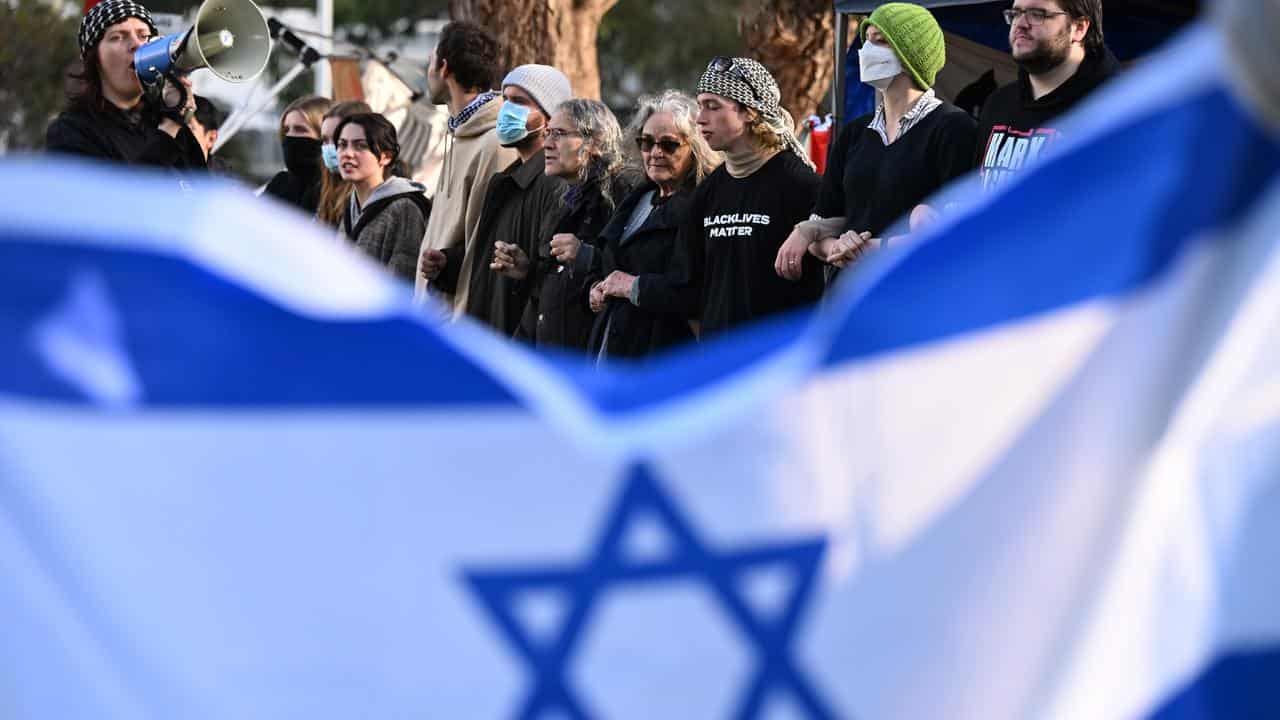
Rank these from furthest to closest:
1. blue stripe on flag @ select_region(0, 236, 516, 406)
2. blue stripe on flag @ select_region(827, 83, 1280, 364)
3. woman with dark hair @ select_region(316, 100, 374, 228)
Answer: woman with dark hair @ select_region(316, 100, 374, 228) → blue stripe on flag @ select_region(827, 83, 1280, 364) → blue stripe on flag @ select_region(0, 236, 516, 406)

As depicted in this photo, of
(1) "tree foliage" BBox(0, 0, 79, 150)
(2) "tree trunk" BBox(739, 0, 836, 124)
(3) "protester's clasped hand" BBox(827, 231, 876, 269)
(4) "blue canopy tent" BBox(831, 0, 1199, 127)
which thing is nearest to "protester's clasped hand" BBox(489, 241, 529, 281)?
(3) "protester's clasped hand" BBox(827, 231, 876, 269)

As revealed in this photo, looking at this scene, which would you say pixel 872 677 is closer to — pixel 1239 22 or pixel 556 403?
pixel 556 403

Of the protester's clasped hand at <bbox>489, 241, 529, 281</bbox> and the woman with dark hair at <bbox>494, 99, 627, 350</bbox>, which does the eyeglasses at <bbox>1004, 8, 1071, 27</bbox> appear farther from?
the protester's clasped hand at <bbox>489, 241, 529, 281</bbox>

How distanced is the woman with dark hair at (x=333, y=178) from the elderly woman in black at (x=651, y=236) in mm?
2094

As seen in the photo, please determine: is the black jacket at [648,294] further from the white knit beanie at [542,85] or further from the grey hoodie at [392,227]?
the grey hoodie at [392,227]

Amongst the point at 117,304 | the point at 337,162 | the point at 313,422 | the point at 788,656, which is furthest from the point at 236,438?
the point at 337,162

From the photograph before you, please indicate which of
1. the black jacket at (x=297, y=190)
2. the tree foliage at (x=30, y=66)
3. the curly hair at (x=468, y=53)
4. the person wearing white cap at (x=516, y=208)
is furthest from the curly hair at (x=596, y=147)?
the tree foliage at (x=30, y=66)

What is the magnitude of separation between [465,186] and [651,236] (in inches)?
53.4

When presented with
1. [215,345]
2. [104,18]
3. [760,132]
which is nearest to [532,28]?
[760,132]

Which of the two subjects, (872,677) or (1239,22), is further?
(872,677)

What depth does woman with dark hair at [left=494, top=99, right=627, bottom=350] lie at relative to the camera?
22.1ft

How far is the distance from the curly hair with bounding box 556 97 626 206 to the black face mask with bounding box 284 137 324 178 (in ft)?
9.18

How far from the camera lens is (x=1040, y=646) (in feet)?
6.19

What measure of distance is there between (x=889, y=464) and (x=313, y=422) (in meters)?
0.63
